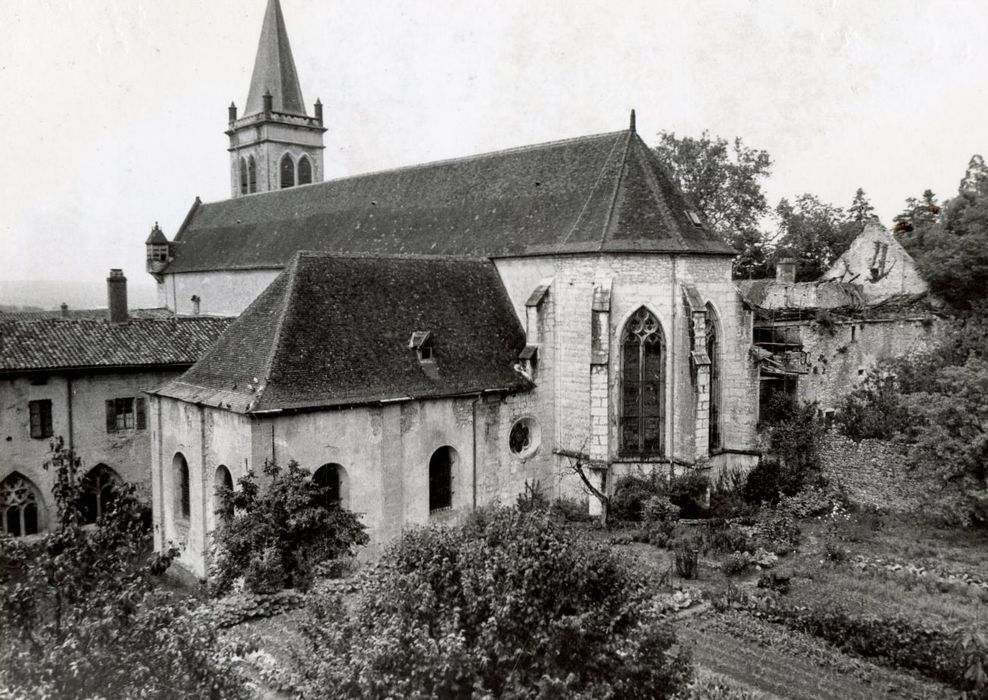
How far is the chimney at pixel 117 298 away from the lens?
3100cm

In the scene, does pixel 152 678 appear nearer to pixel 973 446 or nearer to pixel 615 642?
pixel 615 642

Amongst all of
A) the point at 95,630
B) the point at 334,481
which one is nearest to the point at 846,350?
the point at 334,481

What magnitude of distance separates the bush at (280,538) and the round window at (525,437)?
8923 mm

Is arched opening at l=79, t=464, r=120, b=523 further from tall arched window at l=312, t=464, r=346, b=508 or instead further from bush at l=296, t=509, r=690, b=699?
bush at l=296, t=509, r=690, b=699

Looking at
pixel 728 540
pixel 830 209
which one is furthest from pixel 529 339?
pixel 830 209

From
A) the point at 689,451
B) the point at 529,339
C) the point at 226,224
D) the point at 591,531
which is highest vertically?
the point at 226,224

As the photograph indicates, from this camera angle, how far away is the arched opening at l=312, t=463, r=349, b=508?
21250 millimetres

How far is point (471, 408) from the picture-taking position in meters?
24.3

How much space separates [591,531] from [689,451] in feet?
14.5

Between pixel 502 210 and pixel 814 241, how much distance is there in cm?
3167

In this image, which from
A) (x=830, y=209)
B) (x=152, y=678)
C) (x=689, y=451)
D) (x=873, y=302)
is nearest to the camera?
(x=152, y=678)

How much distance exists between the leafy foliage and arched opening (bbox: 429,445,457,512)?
49.0 feet

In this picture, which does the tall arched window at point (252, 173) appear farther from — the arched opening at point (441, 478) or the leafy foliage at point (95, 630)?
the leafy foliage at point (95, 630)

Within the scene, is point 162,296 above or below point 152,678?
above
